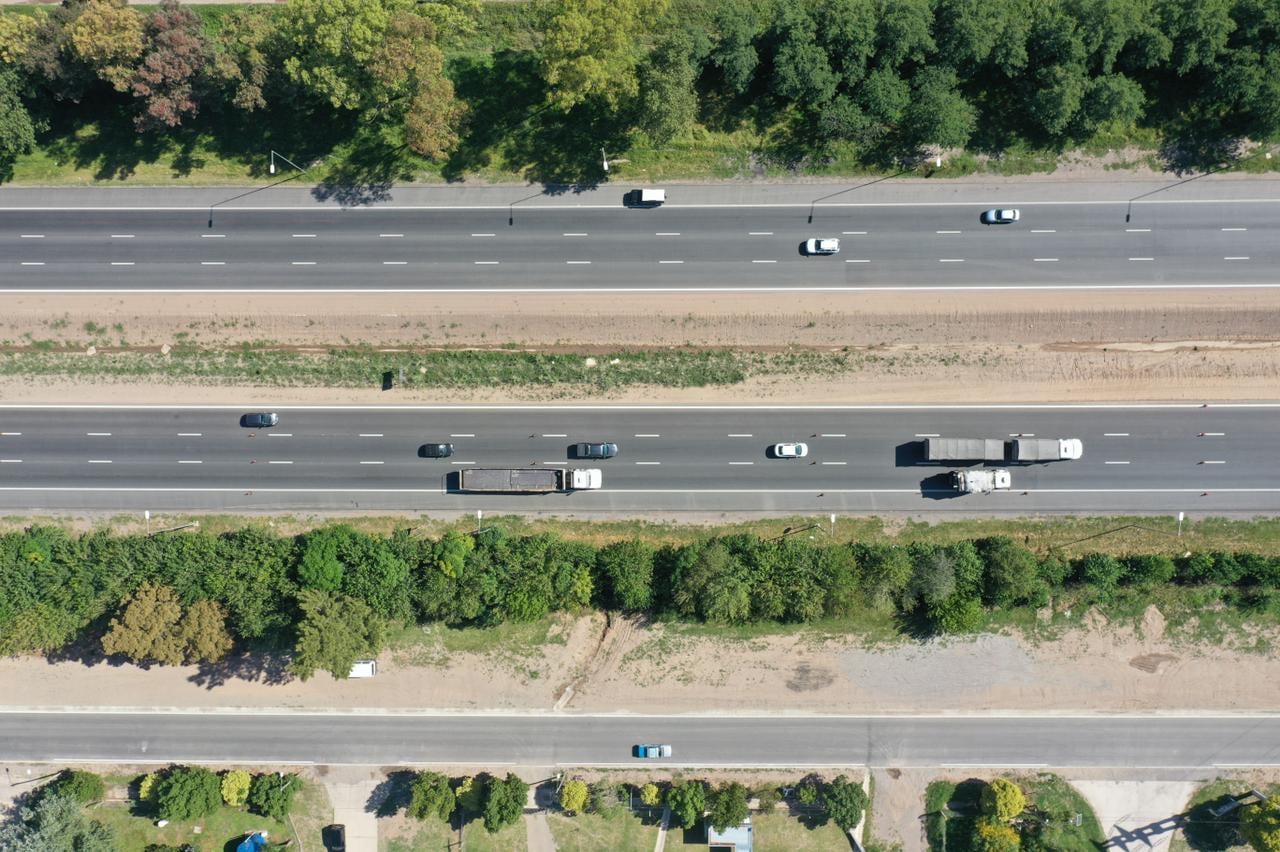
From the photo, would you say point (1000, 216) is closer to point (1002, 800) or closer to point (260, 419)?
point (1002, 800)

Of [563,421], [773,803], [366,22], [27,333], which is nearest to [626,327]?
[563,421]

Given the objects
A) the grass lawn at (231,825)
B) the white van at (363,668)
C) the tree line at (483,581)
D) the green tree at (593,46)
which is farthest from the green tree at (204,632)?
the green tree at (593,46)

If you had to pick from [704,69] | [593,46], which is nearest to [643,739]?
[593,46]

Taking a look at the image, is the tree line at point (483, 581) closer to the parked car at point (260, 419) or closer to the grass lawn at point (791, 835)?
the parked car at point (260, 419)

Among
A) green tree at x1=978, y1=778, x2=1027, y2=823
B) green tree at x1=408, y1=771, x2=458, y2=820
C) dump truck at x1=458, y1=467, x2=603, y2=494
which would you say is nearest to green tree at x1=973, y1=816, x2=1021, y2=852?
green tree at x1=978, y1=778, x2=1027, y2=823

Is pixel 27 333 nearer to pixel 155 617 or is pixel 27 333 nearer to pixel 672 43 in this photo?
pixel 155 617

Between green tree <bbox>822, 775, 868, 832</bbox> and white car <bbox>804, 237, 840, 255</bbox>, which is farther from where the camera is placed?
white car <bbox>804, 237, 840, 255</bbox>

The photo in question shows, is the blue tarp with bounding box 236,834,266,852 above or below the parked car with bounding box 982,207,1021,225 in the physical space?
below

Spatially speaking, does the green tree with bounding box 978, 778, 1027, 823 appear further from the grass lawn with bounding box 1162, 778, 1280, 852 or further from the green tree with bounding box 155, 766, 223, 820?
the green tree with bounding box 155, 766, 223, 820

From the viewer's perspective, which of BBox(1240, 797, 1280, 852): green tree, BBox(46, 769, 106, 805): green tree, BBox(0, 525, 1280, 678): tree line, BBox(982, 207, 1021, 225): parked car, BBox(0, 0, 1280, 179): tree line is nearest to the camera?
BBox(0, 0, 1280, 179): tree line
